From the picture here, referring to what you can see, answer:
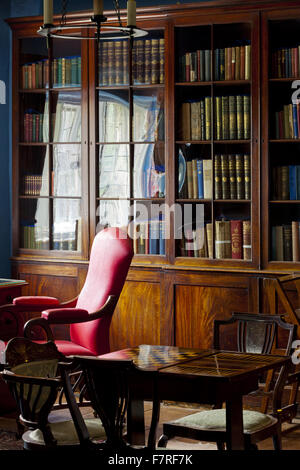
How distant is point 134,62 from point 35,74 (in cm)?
82

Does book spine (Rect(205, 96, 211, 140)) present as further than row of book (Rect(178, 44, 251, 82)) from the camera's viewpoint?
Yes

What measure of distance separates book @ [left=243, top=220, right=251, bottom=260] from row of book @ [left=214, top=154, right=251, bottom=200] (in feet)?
0.57

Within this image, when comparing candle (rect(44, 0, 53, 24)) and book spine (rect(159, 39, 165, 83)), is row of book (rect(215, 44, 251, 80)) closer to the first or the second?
book spine (rect(159, 39, 165, 83))

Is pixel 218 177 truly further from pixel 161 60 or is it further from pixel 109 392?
pixel 109 392

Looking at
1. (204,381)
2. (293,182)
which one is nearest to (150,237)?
(293,182)

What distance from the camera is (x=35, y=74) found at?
5922 mm

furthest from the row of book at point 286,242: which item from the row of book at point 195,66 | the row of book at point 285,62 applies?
the row of book at point 195,66

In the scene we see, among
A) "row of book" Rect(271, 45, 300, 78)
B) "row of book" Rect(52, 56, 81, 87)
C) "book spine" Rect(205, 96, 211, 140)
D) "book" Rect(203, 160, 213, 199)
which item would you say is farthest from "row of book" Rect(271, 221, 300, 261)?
"row of book" Rect(52, 56, 81, 87)

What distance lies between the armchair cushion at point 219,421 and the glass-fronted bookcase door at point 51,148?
2529mm

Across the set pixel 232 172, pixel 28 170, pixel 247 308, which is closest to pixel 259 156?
pixel 232 172

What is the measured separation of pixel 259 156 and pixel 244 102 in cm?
38

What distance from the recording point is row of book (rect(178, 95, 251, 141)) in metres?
5.28

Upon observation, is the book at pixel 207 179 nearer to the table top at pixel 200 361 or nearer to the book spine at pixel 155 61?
the book spine at pixel 155 61

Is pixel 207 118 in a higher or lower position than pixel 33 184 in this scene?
higher
